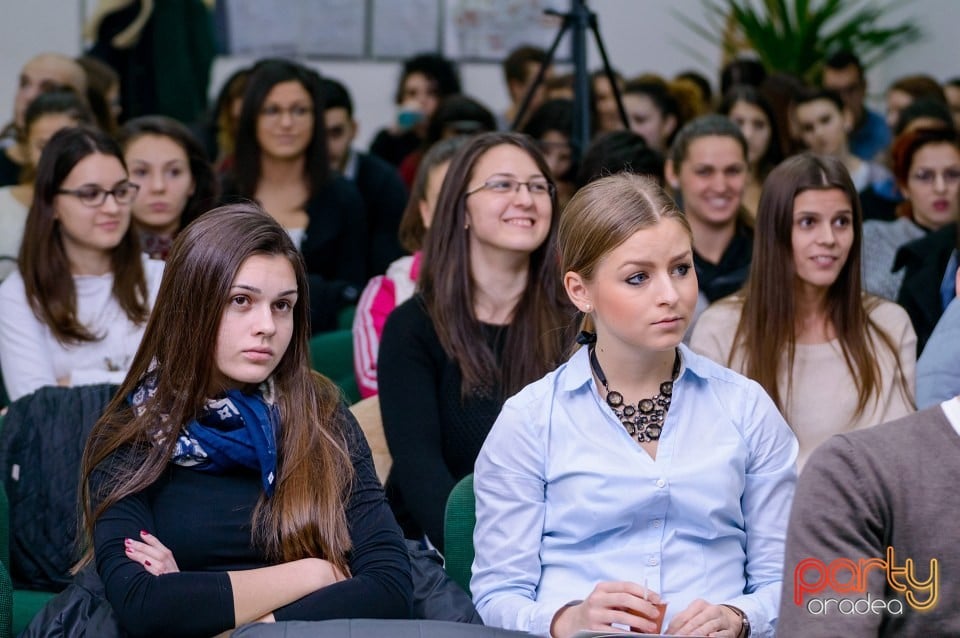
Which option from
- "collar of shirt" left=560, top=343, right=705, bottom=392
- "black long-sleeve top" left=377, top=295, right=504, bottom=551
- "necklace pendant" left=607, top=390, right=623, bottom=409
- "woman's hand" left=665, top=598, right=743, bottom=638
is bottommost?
"woman's hand" left=665, top=598, right=743, bottom=638

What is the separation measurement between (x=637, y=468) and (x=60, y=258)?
1.77 metres

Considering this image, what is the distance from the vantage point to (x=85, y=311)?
3.17 meters

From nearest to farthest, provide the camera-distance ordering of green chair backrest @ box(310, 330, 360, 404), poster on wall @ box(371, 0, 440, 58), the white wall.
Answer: green chair backrest @ box(310, 330, 360, 404), the white wall, poster on wall @ box(371, 0, 440, 58)

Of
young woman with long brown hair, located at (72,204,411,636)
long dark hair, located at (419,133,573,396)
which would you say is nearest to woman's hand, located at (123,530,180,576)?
young woman with long brown hair, located at (72,204,411,636)

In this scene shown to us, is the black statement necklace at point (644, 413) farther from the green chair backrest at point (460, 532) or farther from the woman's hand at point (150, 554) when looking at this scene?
the woman's hand at point (150, 554)

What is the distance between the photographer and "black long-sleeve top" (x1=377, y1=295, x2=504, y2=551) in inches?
103

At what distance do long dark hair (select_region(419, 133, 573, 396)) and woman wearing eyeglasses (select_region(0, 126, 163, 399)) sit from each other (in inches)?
31.1

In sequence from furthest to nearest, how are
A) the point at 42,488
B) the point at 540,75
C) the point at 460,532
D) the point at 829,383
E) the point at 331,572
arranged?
→ the point at 540,75 → the point at 829,383 → the point at 42,488 → the point at 460,532 → the point at 331,572

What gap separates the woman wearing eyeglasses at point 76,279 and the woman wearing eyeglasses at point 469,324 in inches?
29.5

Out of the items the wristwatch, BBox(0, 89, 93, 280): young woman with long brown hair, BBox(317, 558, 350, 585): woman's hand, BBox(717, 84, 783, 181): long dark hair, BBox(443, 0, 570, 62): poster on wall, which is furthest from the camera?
BBox(443, 0, 570, 62): poster on wall

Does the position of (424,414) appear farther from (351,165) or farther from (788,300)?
(351,165)

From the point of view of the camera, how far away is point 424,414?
2.68 metres

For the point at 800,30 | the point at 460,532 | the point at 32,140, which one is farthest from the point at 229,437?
the point at 800,30

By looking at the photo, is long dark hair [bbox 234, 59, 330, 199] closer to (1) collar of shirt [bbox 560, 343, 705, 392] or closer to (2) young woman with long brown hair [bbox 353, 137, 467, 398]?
(2) young woman with long brown hair [bbox 353, 137, 467, 398]
